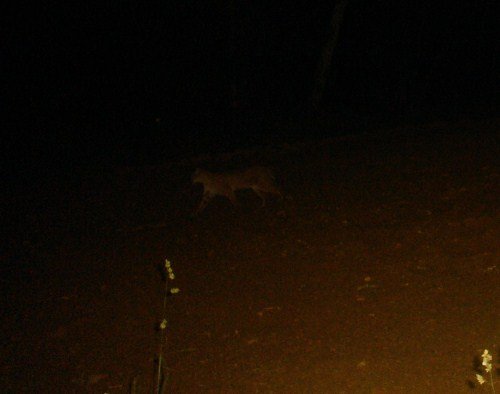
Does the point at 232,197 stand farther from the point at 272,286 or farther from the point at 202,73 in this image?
the point at 202,73

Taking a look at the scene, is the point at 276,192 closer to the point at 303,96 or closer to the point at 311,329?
the point at 311,329

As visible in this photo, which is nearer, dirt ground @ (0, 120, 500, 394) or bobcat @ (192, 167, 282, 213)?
dirt ground @ (0, 120, 500, 394)

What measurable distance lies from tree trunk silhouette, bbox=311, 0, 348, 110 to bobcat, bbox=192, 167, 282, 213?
36.1 ft

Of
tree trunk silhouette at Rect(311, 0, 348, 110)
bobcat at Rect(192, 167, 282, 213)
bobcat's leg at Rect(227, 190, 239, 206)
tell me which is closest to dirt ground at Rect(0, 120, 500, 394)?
bobcat's leg at Rect(227, 190, 239, 206)

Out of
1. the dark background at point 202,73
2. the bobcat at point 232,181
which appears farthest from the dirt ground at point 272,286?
the dark background at point 202,73

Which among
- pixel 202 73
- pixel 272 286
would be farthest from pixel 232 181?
pixel 202 73

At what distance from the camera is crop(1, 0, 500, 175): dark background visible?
2109 centimetres

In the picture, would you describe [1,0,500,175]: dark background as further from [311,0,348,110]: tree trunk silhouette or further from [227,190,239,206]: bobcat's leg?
[227,190,239,206]: bobcat's leg

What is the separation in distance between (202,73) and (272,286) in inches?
652

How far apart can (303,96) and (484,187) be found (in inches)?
549

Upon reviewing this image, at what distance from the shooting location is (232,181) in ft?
36.8

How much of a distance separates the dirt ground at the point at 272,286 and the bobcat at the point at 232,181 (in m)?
0.32

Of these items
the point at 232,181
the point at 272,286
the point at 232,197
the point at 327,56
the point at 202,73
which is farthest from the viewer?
the point at 202,73

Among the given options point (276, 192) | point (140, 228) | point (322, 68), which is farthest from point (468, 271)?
point (322, 68)
